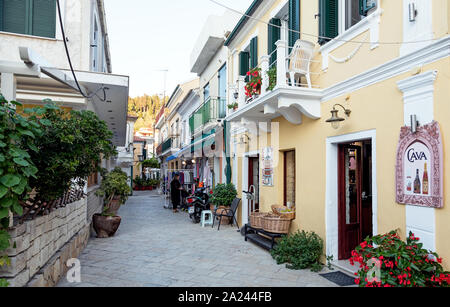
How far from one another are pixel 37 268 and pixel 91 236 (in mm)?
4594

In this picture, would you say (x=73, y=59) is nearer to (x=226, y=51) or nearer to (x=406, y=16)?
(x=226, y=51)

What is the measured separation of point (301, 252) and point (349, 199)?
1284 millimetres

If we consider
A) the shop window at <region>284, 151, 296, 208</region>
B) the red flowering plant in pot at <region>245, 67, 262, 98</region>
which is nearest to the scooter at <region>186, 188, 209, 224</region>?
the shop window at <region>284, 151, 296, 208</region>

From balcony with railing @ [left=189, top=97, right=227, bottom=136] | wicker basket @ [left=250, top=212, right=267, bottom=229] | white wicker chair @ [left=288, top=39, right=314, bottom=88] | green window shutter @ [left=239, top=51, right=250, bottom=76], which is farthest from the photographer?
balcony with railing @ [left=189, top=97, right=227, bottom=136]

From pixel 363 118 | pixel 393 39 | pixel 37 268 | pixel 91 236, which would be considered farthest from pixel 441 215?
pixel 91 236

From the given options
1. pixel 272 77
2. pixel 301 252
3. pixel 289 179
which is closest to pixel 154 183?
pixel 289 179

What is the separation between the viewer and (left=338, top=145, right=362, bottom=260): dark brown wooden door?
221 inches

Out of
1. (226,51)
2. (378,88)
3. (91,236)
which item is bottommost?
(91,236)

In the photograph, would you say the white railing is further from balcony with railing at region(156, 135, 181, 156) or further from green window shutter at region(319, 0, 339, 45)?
balcony with railing at region(156, 135, 181, 156)

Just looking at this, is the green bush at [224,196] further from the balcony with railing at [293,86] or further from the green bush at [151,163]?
the green bush at [151,163]

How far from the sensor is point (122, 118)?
1147cm

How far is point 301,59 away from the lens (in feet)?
19.5

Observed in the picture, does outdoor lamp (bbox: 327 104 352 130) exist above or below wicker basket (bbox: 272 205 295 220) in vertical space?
above

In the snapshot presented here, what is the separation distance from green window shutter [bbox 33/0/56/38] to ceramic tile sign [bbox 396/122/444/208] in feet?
25.3
